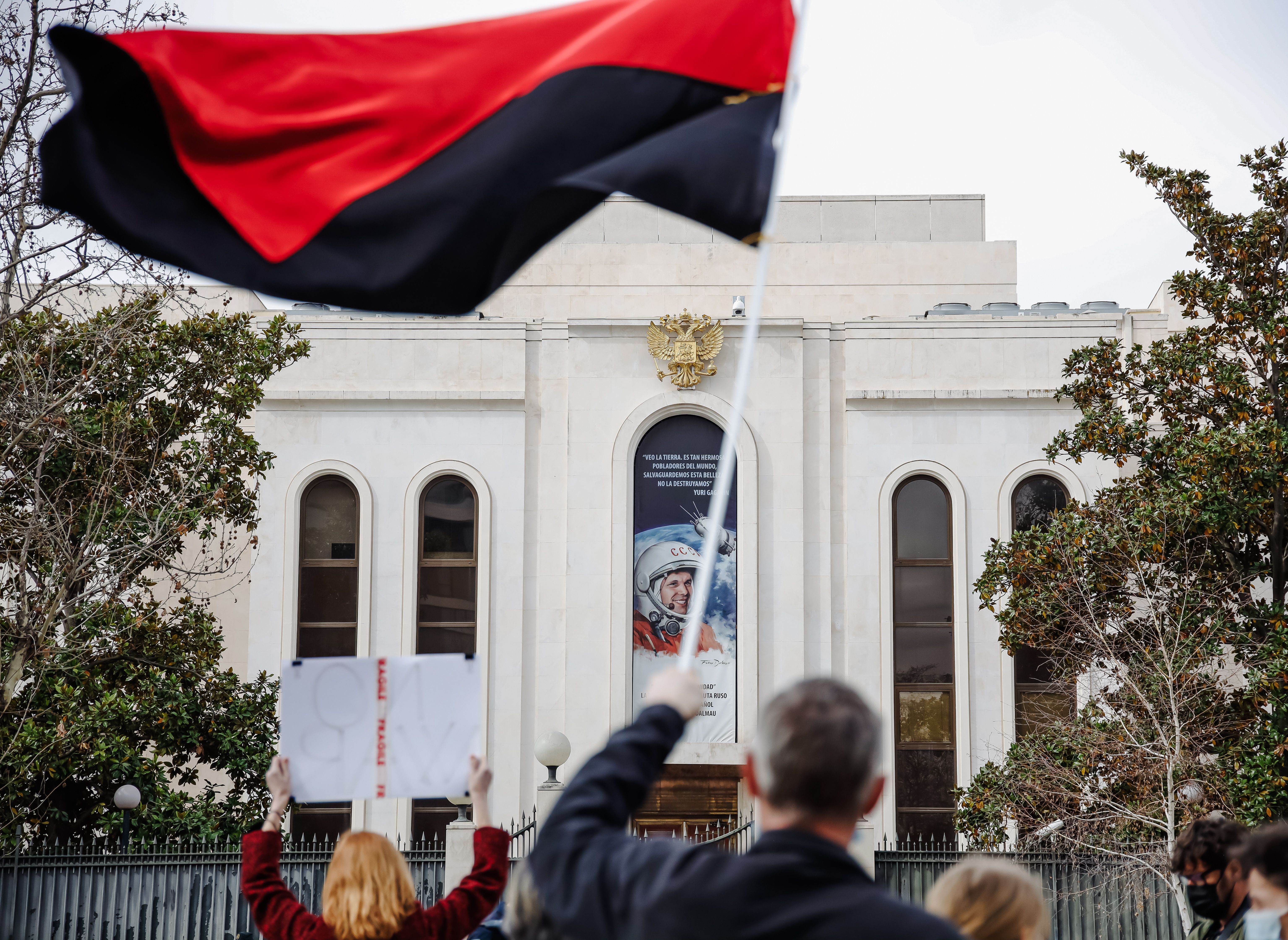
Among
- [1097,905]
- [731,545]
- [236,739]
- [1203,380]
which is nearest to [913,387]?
[731,545]

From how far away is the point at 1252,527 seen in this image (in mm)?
15414

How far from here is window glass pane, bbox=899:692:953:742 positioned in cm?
2172

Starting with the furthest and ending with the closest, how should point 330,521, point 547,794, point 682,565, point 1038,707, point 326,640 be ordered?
1. point 330,521
2. point 326,640
3. point 682,565
4. point 1038,707
5. point 547,794

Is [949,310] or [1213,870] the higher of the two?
[949,310]

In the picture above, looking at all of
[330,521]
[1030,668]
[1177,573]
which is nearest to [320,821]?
[330,521]

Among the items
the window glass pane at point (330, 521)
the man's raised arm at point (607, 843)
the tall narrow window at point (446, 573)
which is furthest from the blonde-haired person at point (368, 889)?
the window glass pane at point (330, 521)

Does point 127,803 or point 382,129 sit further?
point 127,803

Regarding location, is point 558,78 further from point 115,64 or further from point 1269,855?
point 1269,855

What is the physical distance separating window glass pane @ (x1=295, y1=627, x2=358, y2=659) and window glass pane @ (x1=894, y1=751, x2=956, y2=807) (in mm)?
9566

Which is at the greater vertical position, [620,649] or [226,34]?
[226,34]

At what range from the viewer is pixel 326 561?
73.4ft

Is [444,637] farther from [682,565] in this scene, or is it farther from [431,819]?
[682,565]

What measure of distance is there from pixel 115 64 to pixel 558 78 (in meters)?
1.75

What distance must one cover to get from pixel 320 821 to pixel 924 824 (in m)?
10.3
